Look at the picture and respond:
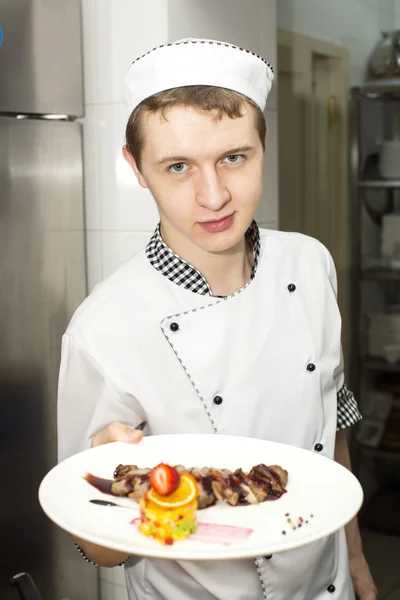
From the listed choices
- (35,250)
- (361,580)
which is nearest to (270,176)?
(35,250)

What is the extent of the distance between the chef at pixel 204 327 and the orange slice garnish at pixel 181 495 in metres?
0.13

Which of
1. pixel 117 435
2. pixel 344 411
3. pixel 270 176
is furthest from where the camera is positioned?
pixel 270 176

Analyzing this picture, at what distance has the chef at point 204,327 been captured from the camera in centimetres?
112

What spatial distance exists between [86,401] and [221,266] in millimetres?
301

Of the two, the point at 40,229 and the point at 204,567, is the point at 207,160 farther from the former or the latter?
the point at 40,229

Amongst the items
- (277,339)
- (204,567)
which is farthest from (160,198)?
(204,567)

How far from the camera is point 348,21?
3.03 metres

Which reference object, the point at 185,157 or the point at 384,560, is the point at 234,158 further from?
the point at 384,560

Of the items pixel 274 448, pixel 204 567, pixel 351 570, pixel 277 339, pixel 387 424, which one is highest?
pixel 277 339

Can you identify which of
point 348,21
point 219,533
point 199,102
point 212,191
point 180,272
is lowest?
point 219,533

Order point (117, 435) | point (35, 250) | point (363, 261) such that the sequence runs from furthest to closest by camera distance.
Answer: point (363, 261)
point (35, 250)
point (117, 435)

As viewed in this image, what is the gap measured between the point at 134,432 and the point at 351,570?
0.61 metres

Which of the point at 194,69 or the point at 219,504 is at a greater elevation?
the point at 194,69

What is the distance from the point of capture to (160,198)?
3.78 feet
